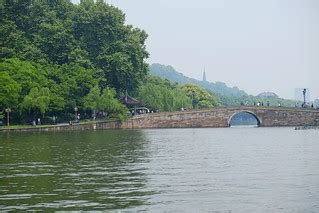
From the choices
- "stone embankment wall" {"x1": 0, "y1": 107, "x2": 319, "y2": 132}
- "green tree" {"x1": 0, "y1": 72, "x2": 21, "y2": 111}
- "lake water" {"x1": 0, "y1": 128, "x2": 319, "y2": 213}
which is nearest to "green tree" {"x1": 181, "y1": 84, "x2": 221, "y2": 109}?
"stone embankment wall" {"x1": 0, "y1": 107, "x2": 319, "y2": 132}

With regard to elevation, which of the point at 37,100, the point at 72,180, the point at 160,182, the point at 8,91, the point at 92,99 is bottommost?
the point at 160,182

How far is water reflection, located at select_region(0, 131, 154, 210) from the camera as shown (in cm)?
1623

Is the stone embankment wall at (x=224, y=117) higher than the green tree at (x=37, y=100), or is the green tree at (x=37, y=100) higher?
the green tree at (x=37, y=100)

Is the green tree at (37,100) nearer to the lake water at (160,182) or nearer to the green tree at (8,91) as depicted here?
the green tree at (8,91)

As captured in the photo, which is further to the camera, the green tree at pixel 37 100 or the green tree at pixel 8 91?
the green tree at pixel 37 100

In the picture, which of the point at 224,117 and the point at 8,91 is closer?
the point at 8,91

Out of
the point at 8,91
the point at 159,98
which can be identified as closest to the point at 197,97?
the point at 159,98

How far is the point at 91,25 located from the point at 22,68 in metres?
16.3

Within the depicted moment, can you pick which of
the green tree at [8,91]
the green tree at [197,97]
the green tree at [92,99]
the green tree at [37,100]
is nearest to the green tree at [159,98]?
the green tree at [92,99]

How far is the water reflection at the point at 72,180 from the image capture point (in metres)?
16.2

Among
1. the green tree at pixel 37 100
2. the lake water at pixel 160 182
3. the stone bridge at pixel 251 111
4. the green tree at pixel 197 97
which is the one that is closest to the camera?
the lake water at pixel 160 182

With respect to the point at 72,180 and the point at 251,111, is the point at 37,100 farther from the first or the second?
the point at 72,180

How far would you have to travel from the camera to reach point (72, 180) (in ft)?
67.9

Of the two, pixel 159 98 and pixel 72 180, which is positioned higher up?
pixel 159 98
